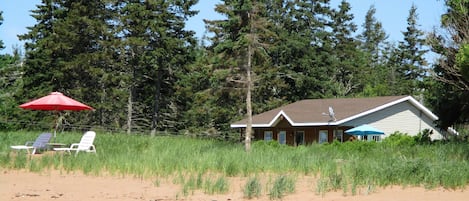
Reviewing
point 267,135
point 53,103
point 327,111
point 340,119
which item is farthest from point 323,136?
point 53,103

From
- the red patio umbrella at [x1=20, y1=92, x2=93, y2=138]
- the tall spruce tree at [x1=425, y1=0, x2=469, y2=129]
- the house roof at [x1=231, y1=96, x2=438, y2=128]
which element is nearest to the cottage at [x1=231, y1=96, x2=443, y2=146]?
the house roof at [x1=231, y1=96, x2=438, y2=128]

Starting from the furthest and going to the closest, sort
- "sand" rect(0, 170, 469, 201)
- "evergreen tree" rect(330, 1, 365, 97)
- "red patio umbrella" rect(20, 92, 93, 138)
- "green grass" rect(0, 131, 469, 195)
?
"evergreen tree" rect(330, 1, 365, 97), "red patio umbrella" rect(20, 92, 93, 138), "green grass" rect(0, 131, 469, 195), "sand" rect(0, 170, 469, 201)

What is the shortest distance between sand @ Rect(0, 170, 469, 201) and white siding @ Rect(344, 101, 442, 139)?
805 inches

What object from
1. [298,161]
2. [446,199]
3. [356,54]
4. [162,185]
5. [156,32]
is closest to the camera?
[446,199]

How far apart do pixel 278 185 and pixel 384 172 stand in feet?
10.1

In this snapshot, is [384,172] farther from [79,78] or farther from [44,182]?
[79,78]

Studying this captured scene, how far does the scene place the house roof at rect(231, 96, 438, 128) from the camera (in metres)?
31.5

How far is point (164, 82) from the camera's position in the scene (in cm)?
4378

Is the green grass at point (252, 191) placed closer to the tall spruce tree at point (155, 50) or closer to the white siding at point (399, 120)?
the white siding at point (399, 120)

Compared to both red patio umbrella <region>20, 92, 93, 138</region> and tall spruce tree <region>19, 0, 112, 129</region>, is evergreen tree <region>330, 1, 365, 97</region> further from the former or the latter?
red patio umbrella <region>20, 92, 93, 138</region>

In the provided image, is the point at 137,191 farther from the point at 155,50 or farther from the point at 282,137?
the point at 155,50

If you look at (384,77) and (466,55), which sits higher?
(384,77)

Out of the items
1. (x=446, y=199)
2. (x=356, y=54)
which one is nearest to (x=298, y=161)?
(x=446, y=199)

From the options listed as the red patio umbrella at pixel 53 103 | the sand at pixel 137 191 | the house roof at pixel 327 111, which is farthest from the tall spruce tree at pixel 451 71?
the red patio umbrella at pixel 53 103
